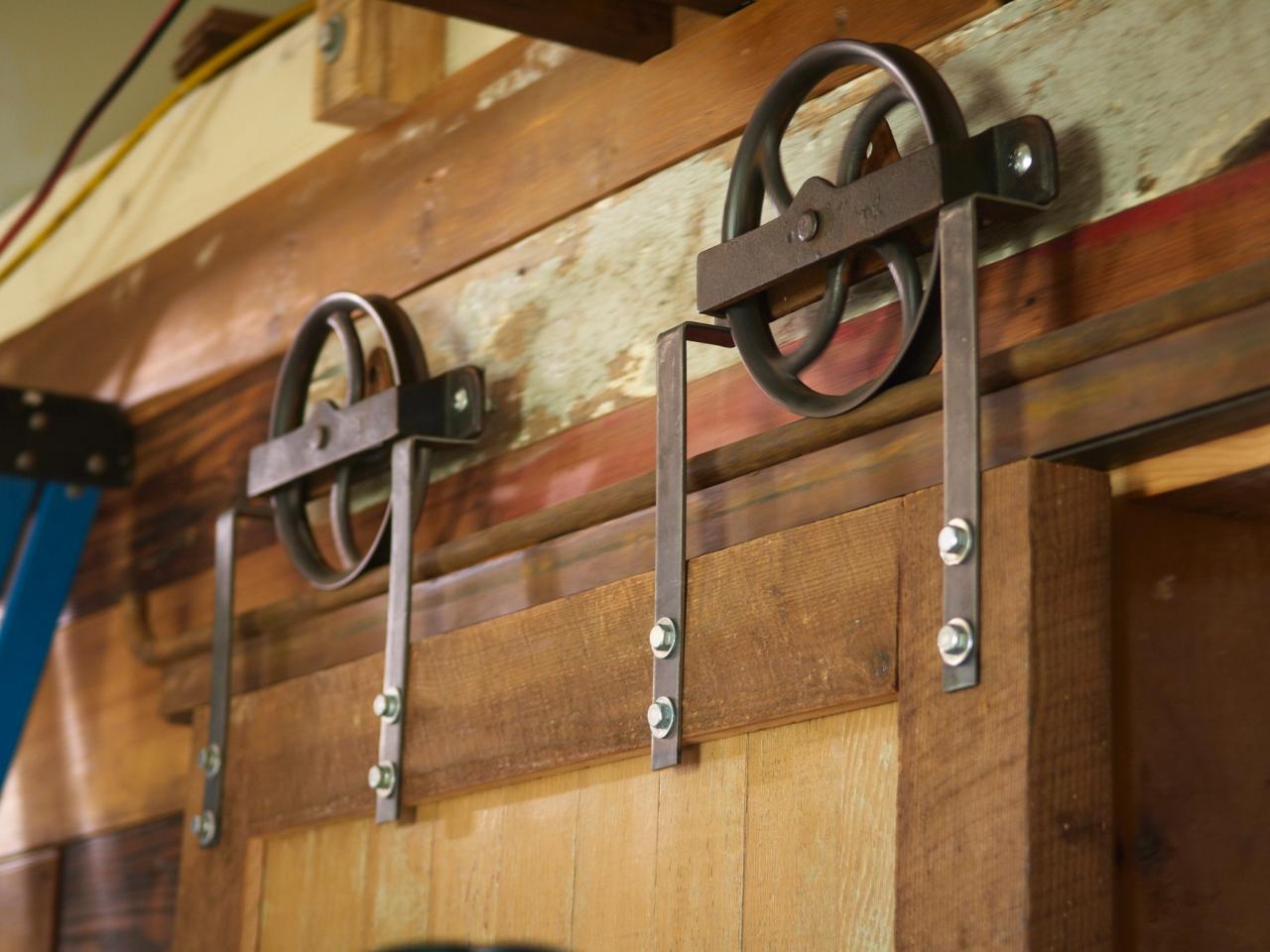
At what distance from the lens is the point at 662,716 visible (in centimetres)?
115

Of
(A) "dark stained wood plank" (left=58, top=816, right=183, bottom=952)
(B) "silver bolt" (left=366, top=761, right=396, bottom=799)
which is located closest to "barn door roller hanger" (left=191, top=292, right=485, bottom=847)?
(B) "silver bolt" (left=366, top=761, right=396, bottom=799)

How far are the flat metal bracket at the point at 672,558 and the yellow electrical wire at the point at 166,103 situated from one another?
3.12 feet

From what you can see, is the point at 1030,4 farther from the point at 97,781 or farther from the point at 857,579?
the point at 97,781

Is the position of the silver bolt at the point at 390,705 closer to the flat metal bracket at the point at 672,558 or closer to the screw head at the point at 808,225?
the flat metal bracket at the point at 672,558

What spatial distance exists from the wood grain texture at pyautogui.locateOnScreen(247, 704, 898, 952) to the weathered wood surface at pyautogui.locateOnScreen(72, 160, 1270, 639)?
23 cm

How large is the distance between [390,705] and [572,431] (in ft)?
0.82

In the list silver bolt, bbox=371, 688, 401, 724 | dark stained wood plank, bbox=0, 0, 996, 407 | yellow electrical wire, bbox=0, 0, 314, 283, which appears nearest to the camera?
dark stained wood plank, bbox=0, 0, 996, 407

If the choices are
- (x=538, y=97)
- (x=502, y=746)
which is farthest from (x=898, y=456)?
(x=538, y=97)

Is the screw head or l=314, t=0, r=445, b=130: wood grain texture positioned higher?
l=314, t=0, r=445, b=130: wood grain texture

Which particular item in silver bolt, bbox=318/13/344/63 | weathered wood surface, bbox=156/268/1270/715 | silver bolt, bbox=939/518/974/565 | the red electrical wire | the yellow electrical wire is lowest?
silver bolt, bbox=939/518/974/565

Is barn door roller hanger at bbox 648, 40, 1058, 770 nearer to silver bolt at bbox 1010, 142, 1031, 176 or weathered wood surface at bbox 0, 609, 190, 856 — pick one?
silver bolt at bbox 1010, 142, 1031, 176

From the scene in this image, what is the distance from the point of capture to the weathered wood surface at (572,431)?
0.96m

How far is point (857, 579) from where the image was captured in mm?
1043

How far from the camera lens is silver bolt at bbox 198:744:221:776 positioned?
1.62 m
